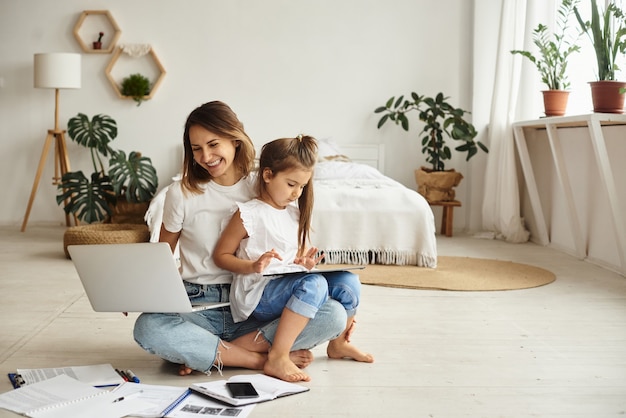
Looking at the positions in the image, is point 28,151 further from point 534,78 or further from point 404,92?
point 534,78

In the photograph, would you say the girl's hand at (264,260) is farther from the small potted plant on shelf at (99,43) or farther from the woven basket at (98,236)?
the small potted plant on shelf at (99,43)

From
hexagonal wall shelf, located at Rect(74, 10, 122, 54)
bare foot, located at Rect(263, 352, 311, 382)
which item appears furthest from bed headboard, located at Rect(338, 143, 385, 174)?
bare foot, located at Rect(263, 352, 311, 382)

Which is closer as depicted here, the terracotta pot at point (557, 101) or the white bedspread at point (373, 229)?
the white bedspread at point (373, 229)

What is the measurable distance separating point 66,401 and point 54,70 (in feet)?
13.5

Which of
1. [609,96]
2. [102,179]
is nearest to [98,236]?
[102,179]

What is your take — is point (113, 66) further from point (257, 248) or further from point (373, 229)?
point (257, 248)

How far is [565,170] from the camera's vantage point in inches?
195

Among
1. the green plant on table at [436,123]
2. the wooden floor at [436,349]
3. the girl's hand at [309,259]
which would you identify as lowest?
the wooden floor at [436,349]

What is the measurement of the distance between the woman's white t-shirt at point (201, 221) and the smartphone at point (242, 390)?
386 mm

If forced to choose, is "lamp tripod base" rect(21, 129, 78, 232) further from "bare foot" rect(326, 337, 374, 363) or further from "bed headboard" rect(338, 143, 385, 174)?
"bare foot" rect(326, 337, 374, 363)

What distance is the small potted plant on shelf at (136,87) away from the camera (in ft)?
20.0

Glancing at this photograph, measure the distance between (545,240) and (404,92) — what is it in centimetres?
164

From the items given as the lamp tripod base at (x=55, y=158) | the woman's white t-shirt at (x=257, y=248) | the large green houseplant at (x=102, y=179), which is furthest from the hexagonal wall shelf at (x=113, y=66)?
the woman's white t-shirt at (x=257, y=248)

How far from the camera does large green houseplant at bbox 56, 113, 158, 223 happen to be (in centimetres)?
540
